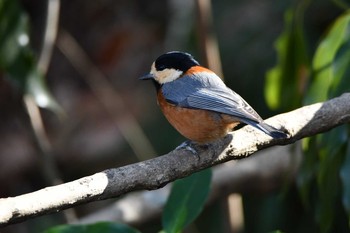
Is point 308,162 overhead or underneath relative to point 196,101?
underneath

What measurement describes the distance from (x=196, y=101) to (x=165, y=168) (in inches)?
32.5

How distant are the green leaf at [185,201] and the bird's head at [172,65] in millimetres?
853

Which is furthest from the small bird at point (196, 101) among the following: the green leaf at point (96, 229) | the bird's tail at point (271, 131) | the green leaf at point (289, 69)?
the green leaf at point (96, 229)

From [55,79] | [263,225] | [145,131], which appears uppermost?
[55,79]

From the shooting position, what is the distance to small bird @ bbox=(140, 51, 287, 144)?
121 inches

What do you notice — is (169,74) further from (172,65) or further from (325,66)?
(325,66)

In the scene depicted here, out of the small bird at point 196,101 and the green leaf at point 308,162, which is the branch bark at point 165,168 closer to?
the small bird at point 196,101

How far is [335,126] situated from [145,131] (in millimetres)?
2867

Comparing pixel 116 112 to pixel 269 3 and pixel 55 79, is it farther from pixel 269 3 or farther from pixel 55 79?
pixel 269 3

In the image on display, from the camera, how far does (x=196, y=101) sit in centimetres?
323

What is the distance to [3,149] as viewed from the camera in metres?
6.73

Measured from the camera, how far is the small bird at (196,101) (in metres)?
3.08

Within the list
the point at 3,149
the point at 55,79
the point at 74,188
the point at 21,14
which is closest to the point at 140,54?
the point at 55,79

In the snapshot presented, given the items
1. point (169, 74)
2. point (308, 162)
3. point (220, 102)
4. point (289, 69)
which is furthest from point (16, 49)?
point (308, 162)
